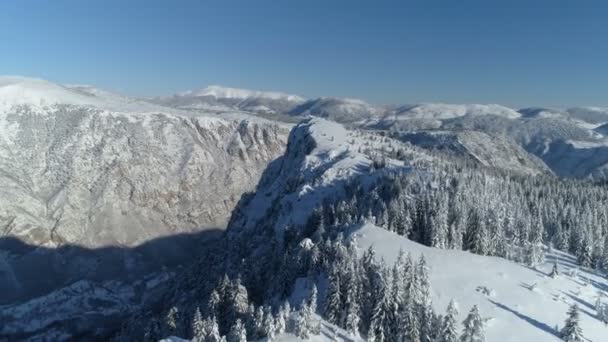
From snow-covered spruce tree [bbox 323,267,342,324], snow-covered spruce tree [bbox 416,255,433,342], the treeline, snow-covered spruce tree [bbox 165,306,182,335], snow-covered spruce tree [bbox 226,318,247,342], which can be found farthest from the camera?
snow-covered spruce tree [bbox 165,306,182,335]

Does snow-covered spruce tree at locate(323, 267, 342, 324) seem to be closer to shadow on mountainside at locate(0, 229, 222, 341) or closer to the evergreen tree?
the evergreen tree

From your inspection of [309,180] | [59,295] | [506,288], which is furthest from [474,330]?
[59,295]

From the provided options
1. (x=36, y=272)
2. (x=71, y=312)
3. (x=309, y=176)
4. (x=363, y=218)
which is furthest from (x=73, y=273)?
(x=363, y=218)

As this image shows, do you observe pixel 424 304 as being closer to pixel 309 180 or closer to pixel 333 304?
pixel 333 304

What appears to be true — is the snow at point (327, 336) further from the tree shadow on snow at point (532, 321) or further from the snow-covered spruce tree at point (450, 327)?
the tree shadow on snow at point (532, 321)

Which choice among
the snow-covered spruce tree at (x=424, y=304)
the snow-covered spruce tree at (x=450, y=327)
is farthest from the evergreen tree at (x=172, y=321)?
the snow-covered spruce tree at (x=450, y=327)

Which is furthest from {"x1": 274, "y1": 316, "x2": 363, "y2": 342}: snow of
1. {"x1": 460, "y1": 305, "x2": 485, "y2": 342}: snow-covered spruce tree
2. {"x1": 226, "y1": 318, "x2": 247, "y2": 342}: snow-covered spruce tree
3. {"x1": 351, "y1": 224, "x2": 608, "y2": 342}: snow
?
{"x1": 460, "y1": 305, "x2": 485, "y2": 342}: snow-covered spruce tree

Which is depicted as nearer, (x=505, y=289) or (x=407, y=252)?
(x=505, y=289)

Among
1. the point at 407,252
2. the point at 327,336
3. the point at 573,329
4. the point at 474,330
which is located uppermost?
the point at 407,252

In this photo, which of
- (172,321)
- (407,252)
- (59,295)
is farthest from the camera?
(59,295)
